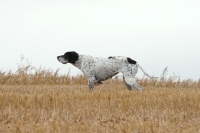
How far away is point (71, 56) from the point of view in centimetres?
1126

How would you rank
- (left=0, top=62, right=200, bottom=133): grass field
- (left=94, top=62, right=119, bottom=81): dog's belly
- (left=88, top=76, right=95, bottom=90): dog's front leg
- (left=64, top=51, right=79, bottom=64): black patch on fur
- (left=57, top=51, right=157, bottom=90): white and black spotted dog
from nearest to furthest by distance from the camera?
(left=0, top=62, right=200, bottom=133): grass field < (left=57, top=51, right=157, bottom=90): white and black spotted dog < (left=94, top=62, right=119, bottom=81): dog's belly < (left=88, top=76, right=95, bottom=90): dog's front leg < (left=64, top=51, right=79, bottom=64): black patch on fur

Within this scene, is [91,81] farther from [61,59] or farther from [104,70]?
[61,59]

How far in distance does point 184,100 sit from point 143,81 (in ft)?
29.6

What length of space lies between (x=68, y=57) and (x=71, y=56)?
102mm

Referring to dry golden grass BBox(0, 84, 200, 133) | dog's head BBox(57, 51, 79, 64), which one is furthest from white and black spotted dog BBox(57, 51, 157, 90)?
dry golden grass BBox(0, 84, 200, 133)

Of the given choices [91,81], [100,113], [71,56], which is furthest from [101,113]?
[71,56]

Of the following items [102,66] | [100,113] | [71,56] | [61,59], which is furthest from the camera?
[61,59]

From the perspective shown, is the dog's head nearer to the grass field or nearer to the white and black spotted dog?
the white and black spotted dog

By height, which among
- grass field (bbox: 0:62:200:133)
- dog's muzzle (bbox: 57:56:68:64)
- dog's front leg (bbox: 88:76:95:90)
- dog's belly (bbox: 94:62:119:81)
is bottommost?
grass field (bbox: 0:62:200:133)

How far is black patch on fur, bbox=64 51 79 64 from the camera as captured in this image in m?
11.2

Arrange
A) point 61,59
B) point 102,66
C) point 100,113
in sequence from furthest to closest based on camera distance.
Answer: point 61,59
point 102,66
point 100,113

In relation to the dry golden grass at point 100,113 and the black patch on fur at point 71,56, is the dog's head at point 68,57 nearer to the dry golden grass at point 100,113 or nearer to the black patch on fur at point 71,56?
the black patch on fur at point 71,56

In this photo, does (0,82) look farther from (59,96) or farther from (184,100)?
(184,100)

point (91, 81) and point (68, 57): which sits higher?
point (68, 57)
